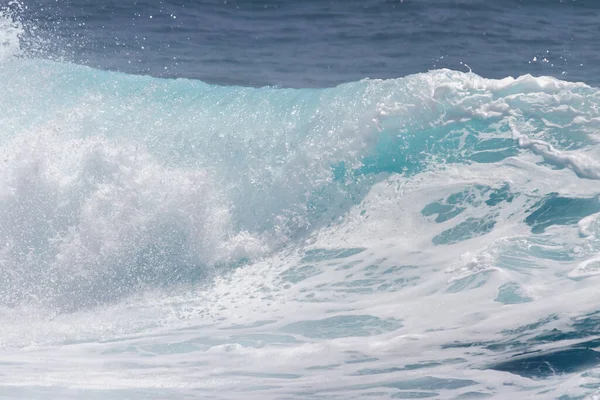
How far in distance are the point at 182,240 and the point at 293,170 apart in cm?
116

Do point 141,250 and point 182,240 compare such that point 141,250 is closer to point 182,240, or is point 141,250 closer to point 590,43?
point 182,240

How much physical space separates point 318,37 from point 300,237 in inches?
218

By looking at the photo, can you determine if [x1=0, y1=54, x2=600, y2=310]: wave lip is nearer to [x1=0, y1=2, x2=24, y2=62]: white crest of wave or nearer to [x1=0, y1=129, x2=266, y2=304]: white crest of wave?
[x1=0, y1=129, x2=266, y2=304]: white crest of wave

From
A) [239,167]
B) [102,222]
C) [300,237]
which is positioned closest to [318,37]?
[239,167]

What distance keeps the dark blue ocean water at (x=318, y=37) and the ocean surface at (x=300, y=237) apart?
55cm

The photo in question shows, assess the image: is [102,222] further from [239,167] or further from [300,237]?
[300,237]

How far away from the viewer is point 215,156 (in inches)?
266

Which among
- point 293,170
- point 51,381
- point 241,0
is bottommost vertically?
point 51,381

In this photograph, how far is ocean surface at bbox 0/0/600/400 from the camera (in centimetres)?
422

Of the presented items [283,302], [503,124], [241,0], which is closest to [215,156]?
[283,302]

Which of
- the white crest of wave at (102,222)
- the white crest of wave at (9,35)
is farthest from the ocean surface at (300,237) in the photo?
the white crest of wave at (9,35)

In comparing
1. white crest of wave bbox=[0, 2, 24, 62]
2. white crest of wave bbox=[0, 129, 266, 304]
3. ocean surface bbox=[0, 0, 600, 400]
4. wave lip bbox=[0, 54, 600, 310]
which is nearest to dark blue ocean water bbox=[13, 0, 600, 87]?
white crest of wave bbox=[0, 2, 24, 62]

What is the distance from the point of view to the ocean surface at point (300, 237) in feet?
13.9

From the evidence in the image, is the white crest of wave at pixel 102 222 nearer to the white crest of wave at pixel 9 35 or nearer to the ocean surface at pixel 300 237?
the ocean surface at pixel 300 237
